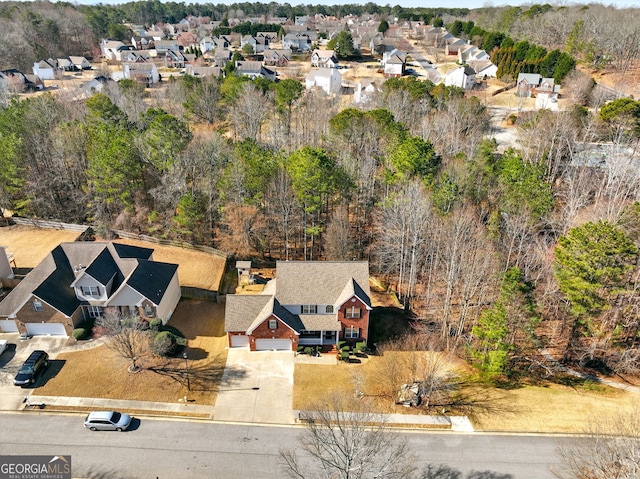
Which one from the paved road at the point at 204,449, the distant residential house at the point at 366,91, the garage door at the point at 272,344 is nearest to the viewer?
the paved road at the point at 204,449

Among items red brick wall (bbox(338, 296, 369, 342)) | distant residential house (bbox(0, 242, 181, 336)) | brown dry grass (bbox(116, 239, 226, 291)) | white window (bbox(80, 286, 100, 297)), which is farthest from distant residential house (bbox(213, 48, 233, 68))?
red brick wall (bbox(338, 296, 369, 342))

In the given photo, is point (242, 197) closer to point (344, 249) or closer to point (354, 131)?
point (344, 249)

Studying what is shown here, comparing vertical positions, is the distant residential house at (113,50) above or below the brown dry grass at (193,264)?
above

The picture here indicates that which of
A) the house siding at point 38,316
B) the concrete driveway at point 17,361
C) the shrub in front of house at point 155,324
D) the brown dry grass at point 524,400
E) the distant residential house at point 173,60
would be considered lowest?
the brown dry grass at point 524,400

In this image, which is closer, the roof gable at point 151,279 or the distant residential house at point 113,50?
the roof gable at point 151,279

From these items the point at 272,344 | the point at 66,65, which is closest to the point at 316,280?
the point at 272,344

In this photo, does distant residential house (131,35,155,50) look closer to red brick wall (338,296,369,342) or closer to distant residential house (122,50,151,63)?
distant residential house (122,50,151,63)

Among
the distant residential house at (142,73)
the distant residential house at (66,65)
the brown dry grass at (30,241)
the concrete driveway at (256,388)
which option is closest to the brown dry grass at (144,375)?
the concrete driveway at (256,388)

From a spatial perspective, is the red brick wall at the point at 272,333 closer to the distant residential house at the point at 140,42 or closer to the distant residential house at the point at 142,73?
the distant residential house at the point at 142,73
